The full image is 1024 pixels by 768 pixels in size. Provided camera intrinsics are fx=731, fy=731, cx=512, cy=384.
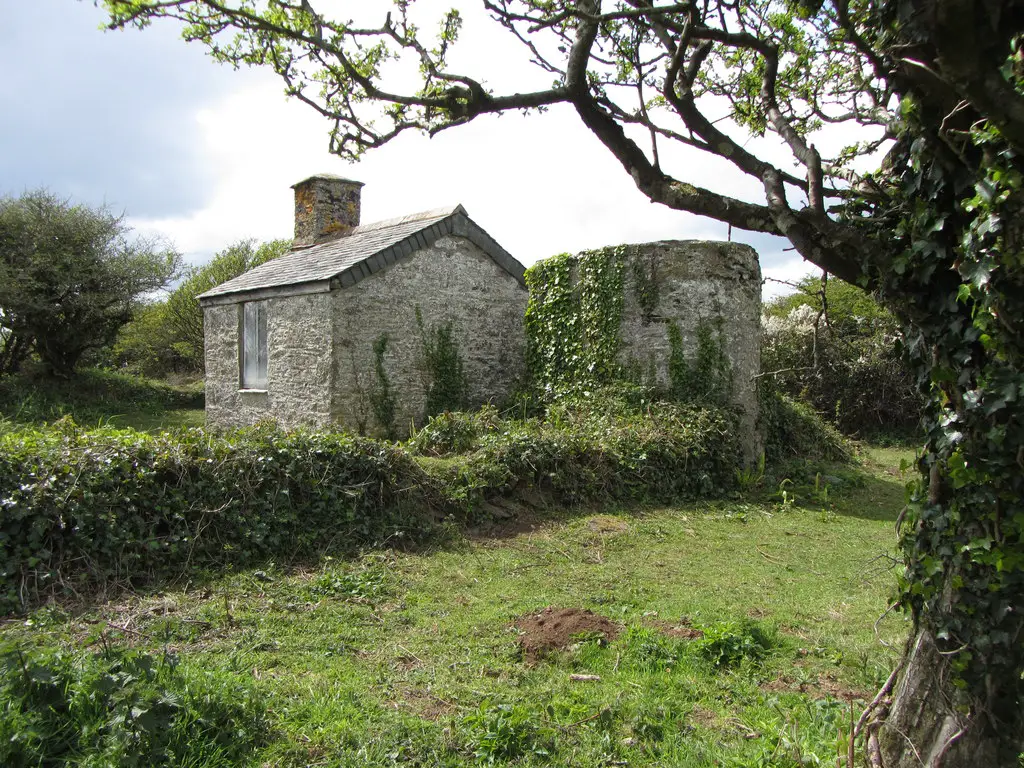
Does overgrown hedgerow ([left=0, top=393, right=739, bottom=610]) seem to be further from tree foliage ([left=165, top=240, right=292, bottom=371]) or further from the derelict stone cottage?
tree foliage ([left=165, top=240, right=292, bottom=371])

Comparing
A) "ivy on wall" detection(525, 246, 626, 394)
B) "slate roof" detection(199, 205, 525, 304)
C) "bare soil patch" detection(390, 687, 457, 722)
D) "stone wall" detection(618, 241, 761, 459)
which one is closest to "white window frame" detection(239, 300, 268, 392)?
"slate roof" detection(199, 205, 525, 304)

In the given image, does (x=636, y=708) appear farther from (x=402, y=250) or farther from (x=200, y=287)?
(x=200, y=287)

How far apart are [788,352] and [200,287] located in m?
23.7

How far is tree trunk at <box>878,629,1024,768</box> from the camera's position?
2965mm

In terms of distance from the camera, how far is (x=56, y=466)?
6.41m

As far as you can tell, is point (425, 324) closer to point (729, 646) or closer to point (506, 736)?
point (729, 646)

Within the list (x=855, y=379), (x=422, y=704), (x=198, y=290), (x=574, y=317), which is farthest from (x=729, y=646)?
(x=198, y=290)

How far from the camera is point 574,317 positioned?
13.1 m

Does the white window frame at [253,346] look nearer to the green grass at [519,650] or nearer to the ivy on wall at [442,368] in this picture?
the ivy on wall at [442,368]

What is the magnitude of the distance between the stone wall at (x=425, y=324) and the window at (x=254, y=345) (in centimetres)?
251

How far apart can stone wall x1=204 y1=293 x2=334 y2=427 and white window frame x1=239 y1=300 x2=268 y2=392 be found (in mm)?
134

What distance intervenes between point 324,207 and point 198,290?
52.4ft

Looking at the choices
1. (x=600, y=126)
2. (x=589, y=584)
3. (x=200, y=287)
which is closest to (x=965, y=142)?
(x=600, y=126)

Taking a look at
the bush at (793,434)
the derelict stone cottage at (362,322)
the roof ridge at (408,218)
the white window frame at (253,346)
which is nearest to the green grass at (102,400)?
the white window frame at (253,346)
